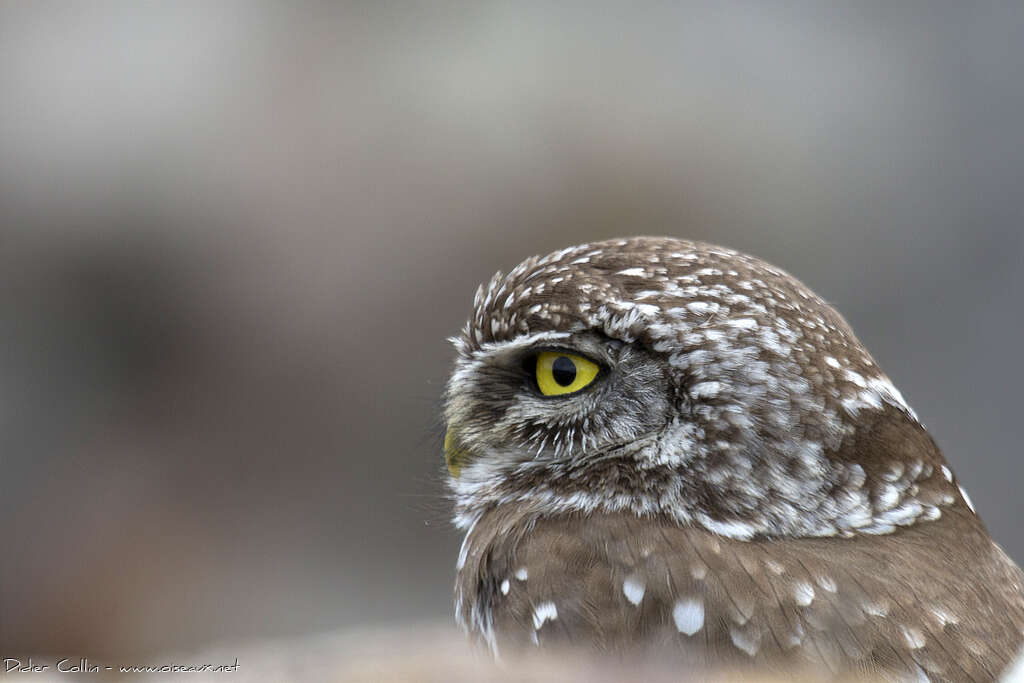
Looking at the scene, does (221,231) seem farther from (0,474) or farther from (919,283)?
(919,283)

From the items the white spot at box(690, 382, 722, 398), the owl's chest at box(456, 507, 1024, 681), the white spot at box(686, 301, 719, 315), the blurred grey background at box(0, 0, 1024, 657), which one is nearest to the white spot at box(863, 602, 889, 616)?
the owl's chest at box(456, 507, 1024, 681)

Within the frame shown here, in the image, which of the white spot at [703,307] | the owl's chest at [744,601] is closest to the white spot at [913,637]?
the owl's chest at [744,601]

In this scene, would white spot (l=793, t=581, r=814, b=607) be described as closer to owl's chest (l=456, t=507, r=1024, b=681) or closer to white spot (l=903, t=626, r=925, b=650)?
owl's chest (l=456, t=507, r=1024, b=681)

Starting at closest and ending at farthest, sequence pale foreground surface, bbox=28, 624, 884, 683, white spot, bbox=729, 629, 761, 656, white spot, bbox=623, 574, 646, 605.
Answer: pale foreground surface, bbox=28, 624, 884, 683, white spot, bbox=729, 629, 761, 656, white spot, bbox=623, 574, 646, 605

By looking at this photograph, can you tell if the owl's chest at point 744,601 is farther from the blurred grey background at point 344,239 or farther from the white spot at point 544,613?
the blurred grey background at point 344,239

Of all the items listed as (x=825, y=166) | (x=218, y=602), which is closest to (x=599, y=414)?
(x=218, y=602)

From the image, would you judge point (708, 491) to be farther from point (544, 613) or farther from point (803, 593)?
point (544, 613)

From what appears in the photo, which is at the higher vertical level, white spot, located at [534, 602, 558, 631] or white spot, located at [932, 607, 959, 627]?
white spot, located at [932, 607, 959, 627]
